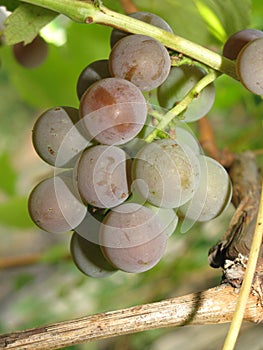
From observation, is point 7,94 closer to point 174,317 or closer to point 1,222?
point 1,222

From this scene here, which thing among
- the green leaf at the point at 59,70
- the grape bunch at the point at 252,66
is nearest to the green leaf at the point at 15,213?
the green leaf at the point at 59,70

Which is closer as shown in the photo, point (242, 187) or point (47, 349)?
point (47, 349)

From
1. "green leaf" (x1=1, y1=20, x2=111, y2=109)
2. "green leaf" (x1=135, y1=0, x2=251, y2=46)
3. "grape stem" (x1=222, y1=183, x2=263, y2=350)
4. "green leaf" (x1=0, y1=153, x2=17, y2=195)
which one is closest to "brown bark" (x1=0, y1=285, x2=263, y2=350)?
"grape stem" (x1=222, y1=183, x2=263, y2=350)

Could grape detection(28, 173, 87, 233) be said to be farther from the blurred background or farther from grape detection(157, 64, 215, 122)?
the blurred background

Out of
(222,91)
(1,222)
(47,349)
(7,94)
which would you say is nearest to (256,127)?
(222,91)

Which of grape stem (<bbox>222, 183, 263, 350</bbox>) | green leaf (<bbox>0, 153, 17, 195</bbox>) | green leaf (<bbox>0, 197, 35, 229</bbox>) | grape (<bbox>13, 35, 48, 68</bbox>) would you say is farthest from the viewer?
green leaf (<bbox>0, 153, 17, 195</bbox>)

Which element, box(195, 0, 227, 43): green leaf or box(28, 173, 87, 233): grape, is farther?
box(195, 0, 227, 43): green leaf

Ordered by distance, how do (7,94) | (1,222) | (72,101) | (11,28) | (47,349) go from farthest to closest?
(7,94) → (1,222) → (72,101) → (11,28) → (47,349)
